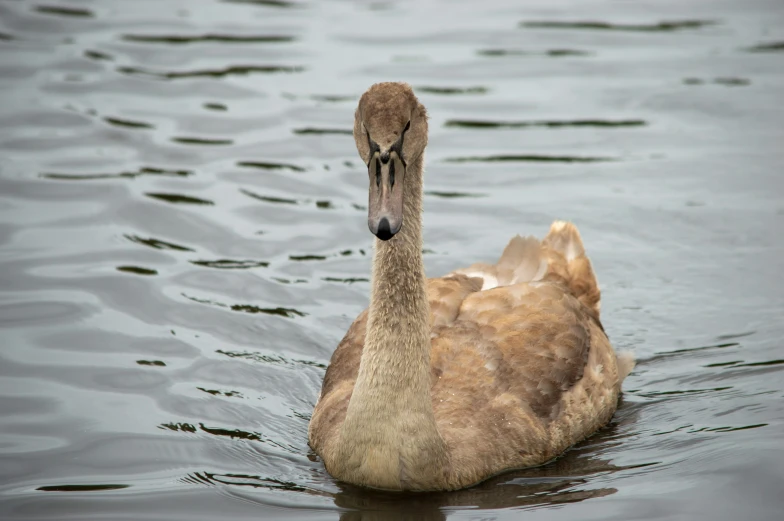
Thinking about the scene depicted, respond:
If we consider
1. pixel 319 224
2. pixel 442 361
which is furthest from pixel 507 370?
pixel 319 224

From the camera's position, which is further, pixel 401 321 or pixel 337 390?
pixel 337 390

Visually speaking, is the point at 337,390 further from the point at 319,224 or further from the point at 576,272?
Result: the point at 319,224

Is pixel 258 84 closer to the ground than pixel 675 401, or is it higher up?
higher up

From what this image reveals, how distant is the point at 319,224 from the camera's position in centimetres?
1174

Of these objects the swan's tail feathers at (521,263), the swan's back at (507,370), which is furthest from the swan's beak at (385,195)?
the swan's tail feathers at (521,263)

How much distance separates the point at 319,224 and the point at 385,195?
5.20 m

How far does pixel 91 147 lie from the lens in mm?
13156

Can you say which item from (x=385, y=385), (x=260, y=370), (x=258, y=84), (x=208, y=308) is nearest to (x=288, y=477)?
(x=385, y=385)

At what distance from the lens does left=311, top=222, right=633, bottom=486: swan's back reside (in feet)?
25.0

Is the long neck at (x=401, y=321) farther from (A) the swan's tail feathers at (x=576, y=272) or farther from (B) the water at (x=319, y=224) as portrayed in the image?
(A) the swan's tail feathers at (x=576, y=272)

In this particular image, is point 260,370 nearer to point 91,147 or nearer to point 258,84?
point 91,147

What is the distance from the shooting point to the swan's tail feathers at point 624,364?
921 cm

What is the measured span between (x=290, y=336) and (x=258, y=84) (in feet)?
19.4

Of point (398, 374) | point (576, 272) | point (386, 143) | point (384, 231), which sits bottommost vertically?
point (398, 374)
